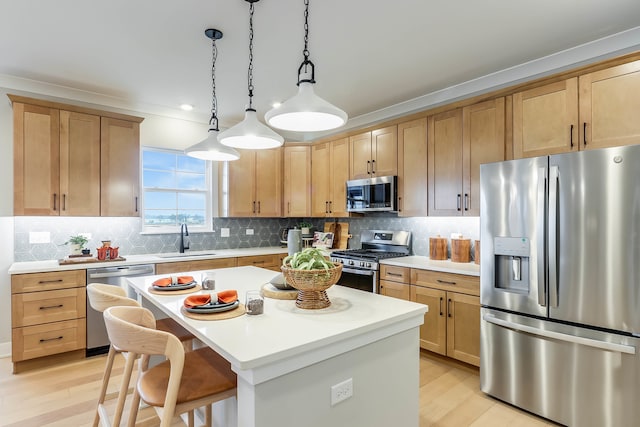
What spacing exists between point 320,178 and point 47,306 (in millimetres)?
3236

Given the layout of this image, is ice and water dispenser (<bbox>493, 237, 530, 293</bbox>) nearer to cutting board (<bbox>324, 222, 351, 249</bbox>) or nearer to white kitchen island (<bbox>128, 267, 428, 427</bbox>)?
white kitchen island (<bbox>128, 267, 428, 427</bbox>)

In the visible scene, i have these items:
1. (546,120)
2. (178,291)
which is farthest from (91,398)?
(546,120)

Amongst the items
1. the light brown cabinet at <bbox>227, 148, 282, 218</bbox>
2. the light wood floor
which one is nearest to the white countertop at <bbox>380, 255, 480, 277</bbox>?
the light wood floor

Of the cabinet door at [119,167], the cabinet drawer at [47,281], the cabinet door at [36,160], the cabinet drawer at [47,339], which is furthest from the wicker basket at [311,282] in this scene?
the cabinet door at [36,160]

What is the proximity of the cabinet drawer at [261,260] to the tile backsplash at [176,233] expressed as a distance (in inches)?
24.1

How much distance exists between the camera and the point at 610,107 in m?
2.33

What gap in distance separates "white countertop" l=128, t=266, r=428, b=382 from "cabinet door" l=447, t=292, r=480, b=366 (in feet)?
Result: 4.49

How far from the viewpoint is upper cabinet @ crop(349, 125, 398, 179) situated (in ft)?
12.8

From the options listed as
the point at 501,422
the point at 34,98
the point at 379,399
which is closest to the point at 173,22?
the point at 34,98

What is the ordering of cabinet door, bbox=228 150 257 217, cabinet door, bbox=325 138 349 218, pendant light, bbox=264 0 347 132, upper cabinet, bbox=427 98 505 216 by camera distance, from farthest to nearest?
cabinet door, bbox=228 150 257 217
cabinet door, bbox=325 138 349 218
upper cabinet, bbox=427 98 505 216
pendant light, bbox=264 0 347 132

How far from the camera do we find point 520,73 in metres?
3.06

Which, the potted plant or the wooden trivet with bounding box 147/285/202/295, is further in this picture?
the potted plant

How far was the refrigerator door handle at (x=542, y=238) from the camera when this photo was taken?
7.54ft

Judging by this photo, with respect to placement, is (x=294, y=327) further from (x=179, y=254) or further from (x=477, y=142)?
(x=179, y=254)
